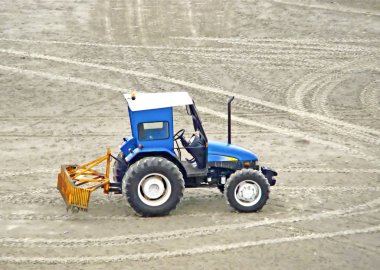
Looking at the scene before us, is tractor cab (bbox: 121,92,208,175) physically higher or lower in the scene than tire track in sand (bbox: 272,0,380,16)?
lower

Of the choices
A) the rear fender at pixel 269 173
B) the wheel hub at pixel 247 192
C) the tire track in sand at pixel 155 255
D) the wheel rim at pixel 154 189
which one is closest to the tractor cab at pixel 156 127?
the wheel rim at pixel 154 189

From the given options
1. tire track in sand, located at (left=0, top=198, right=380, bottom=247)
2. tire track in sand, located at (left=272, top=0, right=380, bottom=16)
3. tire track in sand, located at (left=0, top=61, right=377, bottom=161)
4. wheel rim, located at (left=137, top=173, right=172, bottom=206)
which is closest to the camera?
tire track in sand, located at (left=0, top=198, right=380, bottom=247)

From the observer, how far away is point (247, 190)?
1443cm

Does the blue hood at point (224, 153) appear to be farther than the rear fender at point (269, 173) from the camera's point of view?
No

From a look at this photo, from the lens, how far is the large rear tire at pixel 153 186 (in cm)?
1405

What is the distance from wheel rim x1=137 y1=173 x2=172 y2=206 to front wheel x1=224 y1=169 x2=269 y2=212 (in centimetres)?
104

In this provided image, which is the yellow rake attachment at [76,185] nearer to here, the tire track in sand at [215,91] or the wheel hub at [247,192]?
the wheel hub at [247,192]

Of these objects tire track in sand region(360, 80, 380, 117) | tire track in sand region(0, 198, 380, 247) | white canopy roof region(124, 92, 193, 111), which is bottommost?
tire track in sand region(0, 198, 380, 247)

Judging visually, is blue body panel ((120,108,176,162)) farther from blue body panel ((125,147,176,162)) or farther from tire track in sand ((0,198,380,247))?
tire track in sand ((0,198,380,247))

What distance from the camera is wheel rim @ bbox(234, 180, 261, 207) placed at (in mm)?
14422

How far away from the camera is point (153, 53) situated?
2486cm

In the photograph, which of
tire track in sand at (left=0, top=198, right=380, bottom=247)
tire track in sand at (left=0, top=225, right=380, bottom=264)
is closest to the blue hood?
tire track in sand at (left=0, top=198, right=380, bottom=247)

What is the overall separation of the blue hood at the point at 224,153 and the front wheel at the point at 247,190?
0.45m

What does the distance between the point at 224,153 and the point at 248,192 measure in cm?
85
